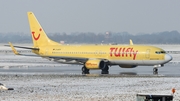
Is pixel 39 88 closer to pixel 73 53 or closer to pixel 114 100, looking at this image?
pixel 114 100

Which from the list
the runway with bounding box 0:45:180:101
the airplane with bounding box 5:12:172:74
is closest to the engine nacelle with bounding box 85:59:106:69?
the airplane with bounding box 5:12:172:74

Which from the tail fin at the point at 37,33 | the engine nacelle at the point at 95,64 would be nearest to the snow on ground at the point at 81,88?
the engine nacelle at the point at 95,64

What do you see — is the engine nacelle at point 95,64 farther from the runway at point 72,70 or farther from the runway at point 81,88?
the runway at point 81,88

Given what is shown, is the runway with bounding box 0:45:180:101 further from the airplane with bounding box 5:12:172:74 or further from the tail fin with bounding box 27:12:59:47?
the tail fin with bounding box 27:12:59:47

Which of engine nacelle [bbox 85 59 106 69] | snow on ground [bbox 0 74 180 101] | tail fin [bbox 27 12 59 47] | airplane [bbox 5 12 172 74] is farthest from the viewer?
tail fin [bbox 27 12 59 47]

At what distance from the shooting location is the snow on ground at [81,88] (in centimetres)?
2691

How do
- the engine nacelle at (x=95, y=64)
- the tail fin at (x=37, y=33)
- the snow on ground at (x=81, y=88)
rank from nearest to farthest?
1. the snow on ground at (x=81, y=88)
2. the engine nacelle at (x=95, y=64)
3. the tail fin at (x=37, y=33)

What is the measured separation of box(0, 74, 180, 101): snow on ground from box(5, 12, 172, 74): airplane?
785cm

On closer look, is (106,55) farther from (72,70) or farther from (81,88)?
(81,88)

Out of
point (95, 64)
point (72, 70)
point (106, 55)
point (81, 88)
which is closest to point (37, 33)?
point (72, 70)

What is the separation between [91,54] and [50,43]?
22.2 feet

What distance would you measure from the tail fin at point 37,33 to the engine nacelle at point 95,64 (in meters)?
8.38

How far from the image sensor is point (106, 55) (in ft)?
159

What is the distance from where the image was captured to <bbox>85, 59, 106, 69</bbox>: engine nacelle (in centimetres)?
4706
